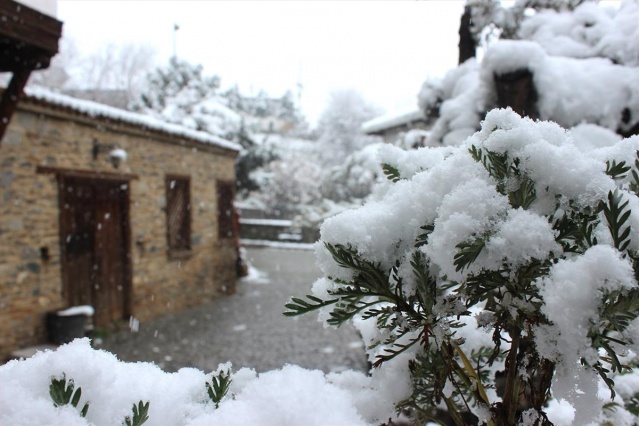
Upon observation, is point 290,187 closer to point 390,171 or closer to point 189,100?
point 189,100

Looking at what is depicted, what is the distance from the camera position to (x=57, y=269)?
5730 mm

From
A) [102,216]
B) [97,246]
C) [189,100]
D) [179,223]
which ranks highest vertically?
[189,100]

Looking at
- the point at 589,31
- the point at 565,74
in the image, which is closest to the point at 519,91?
the point at 565,74

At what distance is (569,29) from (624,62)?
2.48 ft

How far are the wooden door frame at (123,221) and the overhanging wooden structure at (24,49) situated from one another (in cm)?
139

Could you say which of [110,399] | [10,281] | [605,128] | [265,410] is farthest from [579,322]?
[10,281]

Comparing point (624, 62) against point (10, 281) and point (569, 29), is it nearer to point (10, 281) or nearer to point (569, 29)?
point (569, 29)

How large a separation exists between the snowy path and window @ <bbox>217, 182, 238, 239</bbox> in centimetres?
160

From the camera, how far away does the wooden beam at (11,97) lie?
4.52 m

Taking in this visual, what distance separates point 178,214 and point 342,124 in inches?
808

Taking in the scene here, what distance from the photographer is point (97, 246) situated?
6.61 metres

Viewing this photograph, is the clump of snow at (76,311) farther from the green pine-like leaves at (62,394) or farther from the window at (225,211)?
the green pine-like leaves at (62,394)

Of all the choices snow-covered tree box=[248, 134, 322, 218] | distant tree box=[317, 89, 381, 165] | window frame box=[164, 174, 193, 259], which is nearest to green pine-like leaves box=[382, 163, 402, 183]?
window frame box=[164, 174, 193, 259]

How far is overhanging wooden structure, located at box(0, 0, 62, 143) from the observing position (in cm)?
421
